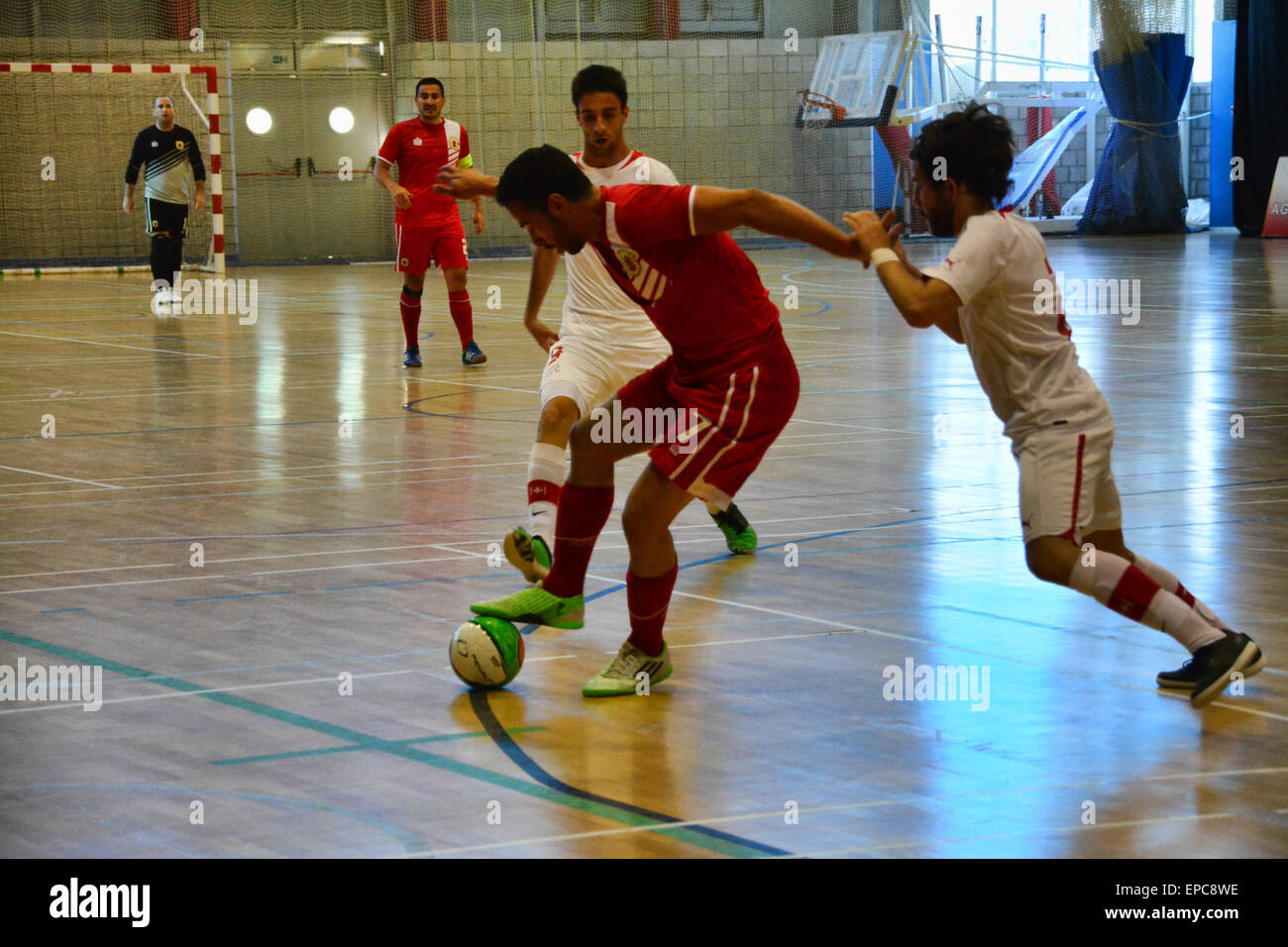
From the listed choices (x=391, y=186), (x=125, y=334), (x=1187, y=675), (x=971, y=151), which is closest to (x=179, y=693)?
(x=971, y=151)

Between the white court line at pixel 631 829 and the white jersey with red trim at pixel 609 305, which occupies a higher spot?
the white jersey with red trim at pixel 609 305

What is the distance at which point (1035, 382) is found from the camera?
4.46 metres

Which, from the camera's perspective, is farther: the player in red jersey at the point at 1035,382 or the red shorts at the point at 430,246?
the red shorts at the point at 430,246

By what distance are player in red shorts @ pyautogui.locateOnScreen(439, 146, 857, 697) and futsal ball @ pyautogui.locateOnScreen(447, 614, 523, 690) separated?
0.69ft

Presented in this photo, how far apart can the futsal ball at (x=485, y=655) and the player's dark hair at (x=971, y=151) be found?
1.68 meters

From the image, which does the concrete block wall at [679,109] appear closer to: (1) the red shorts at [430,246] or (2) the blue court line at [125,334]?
(2) the blue court line at [125,334]

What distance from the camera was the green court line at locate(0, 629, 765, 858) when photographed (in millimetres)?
3387

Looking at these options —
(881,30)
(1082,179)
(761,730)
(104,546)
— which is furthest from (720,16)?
(761,730)

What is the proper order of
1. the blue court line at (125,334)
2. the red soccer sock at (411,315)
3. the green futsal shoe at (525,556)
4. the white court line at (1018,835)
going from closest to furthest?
the white court line at (1018,835) → the green futsal shoe at (525,556) → the red soccer sock at (411,315) → the blue court line at (125,334)

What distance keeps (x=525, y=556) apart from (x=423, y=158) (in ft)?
28.3

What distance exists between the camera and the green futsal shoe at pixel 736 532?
6.28 m

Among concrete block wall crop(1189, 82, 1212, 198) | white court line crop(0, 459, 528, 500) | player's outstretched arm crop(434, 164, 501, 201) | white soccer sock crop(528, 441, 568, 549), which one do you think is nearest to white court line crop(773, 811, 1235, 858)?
player's outstretched arm crop(434, 164, 501, 201)

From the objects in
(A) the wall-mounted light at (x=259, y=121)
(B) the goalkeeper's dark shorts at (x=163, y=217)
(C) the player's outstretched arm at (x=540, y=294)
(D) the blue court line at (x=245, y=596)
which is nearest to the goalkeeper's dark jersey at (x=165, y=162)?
(B) the goalkeeper's dark shorts at (x=163, y=217)

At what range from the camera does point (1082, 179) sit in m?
33.4
